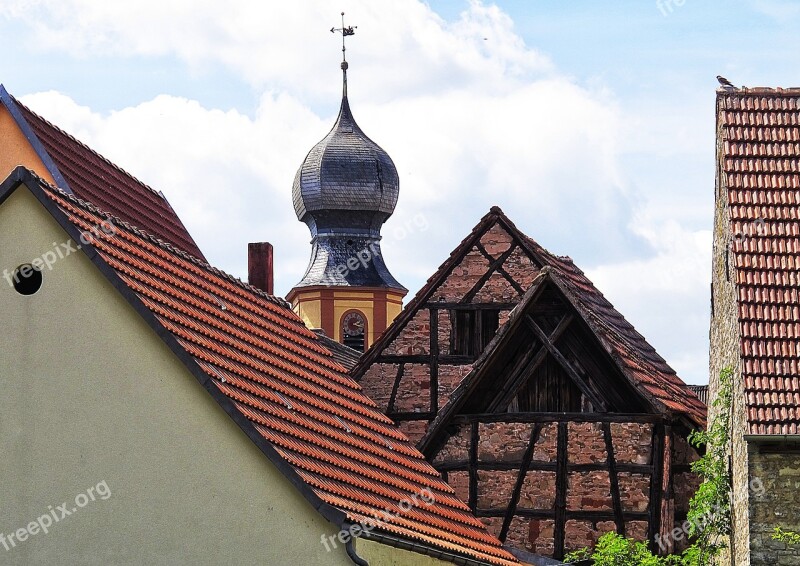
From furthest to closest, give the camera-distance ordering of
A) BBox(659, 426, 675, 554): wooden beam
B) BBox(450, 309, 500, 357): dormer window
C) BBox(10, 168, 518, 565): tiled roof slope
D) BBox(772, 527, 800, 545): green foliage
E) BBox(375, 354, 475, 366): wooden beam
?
1. BBox(375, 354, 475, 366): wooden beam
2. BBox(450, 309, 500, 357): dormer window
3. BBox(659, 426, 675, 554): wooden beam
4. BBox(772, 527, 800, 545): green foliage
5. BBox(10, 168, 518, 565): tiled roof slope

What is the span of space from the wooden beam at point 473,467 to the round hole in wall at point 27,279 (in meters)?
7.12

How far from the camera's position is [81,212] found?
16734 millimetres

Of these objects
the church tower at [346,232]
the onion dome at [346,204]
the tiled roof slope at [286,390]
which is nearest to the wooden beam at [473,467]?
the tiled roof slope at [286,390]

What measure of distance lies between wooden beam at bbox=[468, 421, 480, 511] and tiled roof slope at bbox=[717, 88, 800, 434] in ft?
14.2

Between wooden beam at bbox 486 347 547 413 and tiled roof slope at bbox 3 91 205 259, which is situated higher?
tiled roof slope at bbox 3 91 205 259

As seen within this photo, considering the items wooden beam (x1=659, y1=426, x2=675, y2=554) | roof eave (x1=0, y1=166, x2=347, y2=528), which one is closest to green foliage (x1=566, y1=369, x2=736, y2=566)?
wooden beam (x1=659, y1=426, x2=675, y2=554)

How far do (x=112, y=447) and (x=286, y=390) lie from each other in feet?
8.02

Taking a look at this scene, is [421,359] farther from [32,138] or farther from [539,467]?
[32,138]

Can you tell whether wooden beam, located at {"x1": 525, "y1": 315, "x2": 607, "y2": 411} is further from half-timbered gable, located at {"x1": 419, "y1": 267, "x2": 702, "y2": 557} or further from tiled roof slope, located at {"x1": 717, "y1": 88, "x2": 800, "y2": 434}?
tiled roof slope, located at {"x1": 717, "y1": 88, "x2": 800, "y2": 434}

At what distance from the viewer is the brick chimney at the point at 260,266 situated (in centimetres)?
2641

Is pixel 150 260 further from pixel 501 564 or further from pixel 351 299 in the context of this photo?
pixel 351 299

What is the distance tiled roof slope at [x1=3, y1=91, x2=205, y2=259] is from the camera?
21.5 metres

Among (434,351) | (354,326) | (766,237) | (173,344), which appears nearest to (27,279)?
(173,344)

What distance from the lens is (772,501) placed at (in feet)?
56.3
